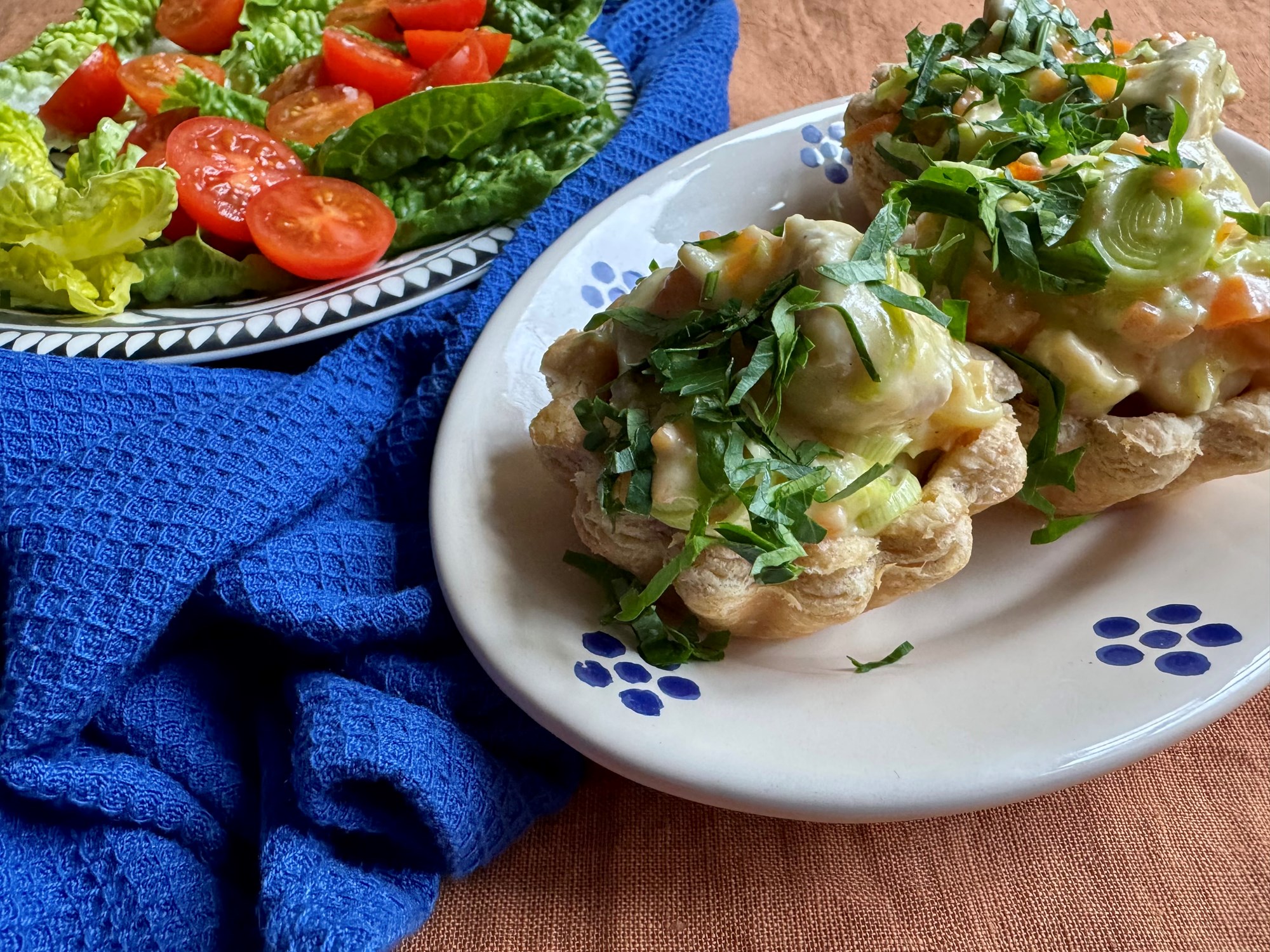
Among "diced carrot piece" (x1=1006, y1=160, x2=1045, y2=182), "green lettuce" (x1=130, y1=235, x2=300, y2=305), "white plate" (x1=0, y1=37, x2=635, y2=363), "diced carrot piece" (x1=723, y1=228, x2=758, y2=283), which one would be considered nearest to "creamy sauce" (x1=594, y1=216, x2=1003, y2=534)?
"diced carrot piece" (x1=723, y1=228, x2=758, y2=283)

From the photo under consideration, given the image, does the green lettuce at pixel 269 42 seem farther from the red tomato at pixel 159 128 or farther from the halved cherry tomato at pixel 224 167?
the halved cherry tomato at pixel 224 167

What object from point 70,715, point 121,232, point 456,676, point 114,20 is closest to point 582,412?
point 456,676

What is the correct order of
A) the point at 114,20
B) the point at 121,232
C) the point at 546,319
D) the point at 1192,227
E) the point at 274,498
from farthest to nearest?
the point at 114,20 < the point at 121,232 < the point at 546,319 < the point at 274,498 < the point at 1192,227

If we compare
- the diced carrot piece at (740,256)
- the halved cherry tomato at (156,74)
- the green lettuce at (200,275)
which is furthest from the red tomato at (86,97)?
the diced carrot piece at (740,256)

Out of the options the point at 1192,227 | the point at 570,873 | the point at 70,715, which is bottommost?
the point at 570,873

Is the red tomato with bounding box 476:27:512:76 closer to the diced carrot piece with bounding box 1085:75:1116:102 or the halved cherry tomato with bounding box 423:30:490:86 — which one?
the halved cherry tomato with bounding box 423:30:490:86

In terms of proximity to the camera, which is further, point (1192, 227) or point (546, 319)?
point (546, 319)

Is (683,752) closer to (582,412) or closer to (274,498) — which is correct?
(582,412)

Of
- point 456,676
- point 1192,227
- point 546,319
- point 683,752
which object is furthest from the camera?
point 546,319

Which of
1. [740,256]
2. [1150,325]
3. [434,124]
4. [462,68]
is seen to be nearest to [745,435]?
[740,256]
